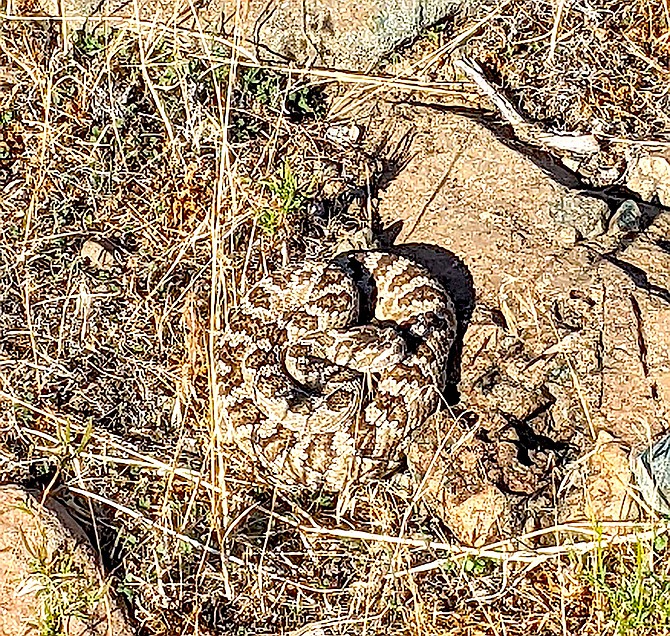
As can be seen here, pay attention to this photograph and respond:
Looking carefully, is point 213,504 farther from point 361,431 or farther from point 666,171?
point 666,171

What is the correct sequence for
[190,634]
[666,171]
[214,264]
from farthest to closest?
[666,171], [214,264], [190,634]

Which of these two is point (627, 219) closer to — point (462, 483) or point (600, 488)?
point (600, 488)

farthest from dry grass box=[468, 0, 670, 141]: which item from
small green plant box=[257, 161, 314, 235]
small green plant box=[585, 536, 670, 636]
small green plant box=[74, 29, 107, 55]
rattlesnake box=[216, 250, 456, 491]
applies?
small green plant box=[585, 536, 670, 636]

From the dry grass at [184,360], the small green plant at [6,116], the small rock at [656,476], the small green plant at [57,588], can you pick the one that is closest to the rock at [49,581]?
the small green plant at [57,588]

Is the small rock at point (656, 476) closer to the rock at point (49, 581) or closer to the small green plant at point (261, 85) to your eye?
the rock at point (49, 581)

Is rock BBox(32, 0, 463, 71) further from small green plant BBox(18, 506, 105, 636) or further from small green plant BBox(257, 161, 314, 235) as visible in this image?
small green plant BBox(18, 506, 105, 636)

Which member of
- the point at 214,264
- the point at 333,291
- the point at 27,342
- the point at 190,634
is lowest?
the point at 190,634

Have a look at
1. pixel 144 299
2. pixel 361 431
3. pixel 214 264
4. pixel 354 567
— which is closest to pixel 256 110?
pixel 144 299
